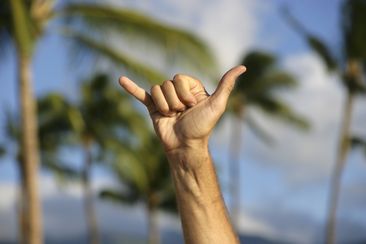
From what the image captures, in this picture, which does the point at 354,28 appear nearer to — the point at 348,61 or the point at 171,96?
the point at 348,61

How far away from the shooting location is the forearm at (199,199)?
2.17 meters

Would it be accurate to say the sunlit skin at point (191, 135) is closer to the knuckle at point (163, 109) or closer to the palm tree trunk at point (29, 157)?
the knuckle at point (163, 109)

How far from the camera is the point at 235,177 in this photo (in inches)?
Answer: 1410

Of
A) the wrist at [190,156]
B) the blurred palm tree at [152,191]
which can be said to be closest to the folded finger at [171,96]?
the wrist at [190,156]

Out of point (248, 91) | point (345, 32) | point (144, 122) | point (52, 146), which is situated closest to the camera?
point (144, 122)

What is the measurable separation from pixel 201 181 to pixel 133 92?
1.02 feet

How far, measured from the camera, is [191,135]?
2.25 m

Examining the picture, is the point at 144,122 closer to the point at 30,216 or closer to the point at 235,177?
the point at 30,216

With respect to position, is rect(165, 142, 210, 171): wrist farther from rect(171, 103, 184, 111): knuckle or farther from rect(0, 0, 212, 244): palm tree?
rect(0, 0, 212, 244): palm tree

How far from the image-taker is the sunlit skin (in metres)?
2.22

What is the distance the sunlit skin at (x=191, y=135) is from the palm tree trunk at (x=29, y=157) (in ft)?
38.0

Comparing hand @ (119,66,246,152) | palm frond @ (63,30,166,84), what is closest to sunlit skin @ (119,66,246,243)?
hand @ (119,66,246,152)

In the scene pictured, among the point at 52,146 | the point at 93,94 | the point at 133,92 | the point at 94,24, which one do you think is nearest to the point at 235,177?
the point at 93,94

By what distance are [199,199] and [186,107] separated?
10.4 inches
